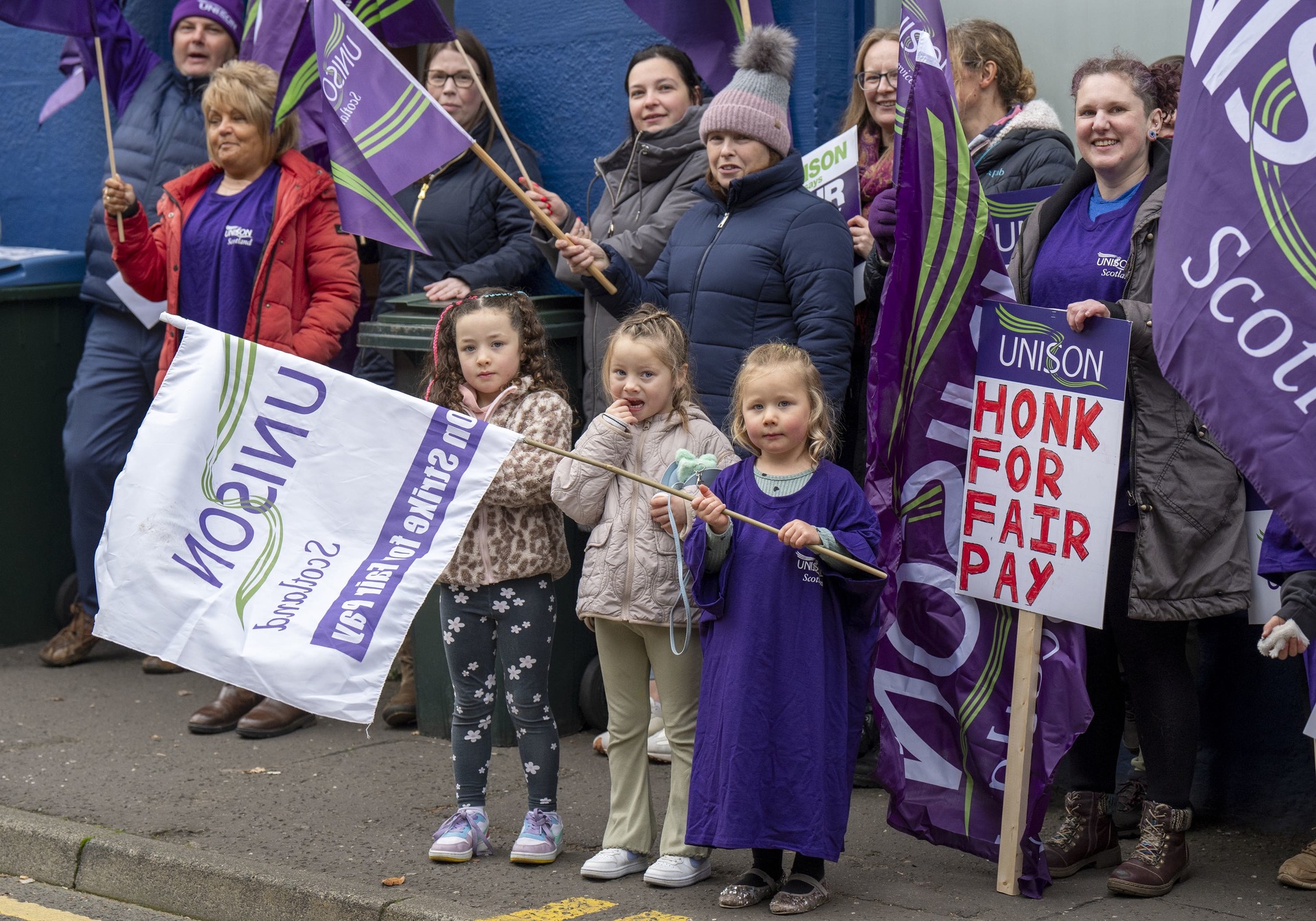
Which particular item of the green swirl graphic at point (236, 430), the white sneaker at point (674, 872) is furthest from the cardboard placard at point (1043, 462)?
the green swirl graphic at point (236, 430)

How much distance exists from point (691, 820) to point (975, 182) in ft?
5.96

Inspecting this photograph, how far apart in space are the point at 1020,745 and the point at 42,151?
6.75 meters

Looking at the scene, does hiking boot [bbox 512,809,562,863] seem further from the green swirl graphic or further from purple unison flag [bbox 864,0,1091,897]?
the green swirl graphic

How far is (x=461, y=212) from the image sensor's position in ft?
21.3

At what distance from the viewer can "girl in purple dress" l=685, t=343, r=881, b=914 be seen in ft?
14.1

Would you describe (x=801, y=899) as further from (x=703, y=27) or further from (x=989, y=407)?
(x=703, y=27)

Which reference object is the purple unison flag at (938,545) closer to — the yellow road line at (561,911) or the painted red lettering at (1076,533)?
the painted red lettering at (1076,533)

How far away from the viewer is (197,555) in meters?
4.36

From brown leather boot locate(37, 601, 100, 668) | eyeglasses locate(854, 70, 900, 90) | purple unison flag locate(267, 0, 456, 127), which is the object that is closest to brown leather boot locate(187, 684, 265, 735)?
brown leather boot locate(37, 601, 100, 668)

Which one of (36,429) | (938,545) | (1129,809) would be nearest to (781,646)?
(938,545)

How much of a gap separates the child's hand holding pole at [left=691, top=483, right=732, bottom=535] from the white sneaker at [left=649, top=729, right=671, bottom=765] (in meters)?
1.80

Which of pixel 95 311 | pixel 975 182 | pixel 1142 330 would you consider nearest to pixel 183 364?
pixel 975 182

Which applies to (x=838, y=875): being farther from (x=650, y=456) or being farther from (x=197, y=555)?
(x=197, y=555)

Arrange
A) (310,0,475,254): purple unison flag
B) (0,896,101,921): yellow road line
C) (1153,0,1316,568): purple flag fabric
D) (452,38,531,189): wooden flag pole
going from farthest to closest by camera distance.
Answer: (452,38,531,189): wooden flag pole
(310,0,475,254): purple unison flag
(0,896,101,921): yellow road line
(1153,0,1316,568): purple flag fabric
